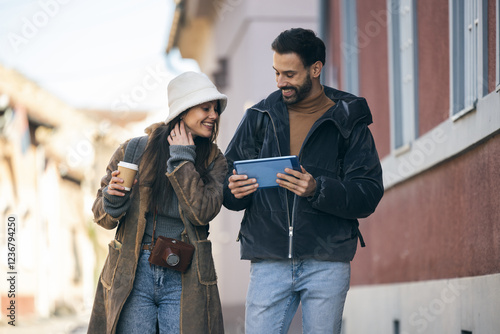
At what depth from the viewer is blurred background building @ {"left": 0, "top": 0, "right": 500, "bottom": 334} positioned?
19.0 ft

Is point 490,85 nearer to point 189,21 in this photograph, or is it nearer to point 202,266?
point 202,266

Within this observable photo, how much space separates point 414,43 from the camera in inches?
310

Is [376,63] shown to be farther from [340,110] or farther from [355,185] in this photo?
[355,185]

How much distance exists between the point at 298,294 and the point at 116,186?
1063 millimetres

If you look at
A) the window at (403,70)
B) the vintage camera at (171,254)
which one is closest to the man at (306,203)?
the vintage camera at (171,254)

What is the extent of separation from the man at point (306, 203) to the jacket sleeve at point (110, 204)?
1.74ft

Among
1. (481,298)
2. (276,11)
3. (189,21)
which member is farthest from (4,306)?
(481,298)

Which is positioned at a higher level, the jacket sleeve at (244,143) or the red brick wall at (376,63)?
the red brick wall at (376,63)

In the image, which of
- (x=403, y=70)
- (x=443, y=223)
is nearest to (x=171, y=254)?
(x=443, y=223)

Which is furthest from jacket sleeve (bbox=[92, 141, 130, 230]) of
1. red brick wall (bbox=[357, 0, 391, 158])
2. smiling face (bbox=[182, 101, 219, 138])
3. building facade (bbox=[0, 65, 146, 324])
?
building facade (bbox=[0, 65, 146, 324])

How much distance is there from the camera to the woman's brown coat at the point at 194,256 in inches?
179

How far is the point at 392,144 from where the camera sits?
8.70 meters

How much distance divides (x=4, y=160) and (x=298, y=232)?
43.5 ft

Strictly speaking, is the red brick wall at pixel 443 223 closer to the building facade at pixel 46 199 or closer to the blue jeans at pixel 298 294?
the blue jeans at pixel 298 294
